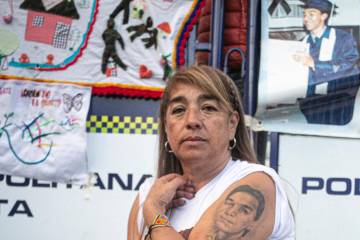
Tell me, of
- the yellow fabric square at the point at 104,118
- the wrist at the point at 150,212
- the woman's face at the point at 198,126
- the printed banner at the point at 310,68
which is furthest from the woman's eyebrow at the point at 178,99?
the yellow fabric square at the point at 104,118

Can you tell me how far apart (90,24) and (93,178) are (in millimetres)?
866

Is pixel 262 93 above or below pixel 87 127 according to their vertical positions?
above

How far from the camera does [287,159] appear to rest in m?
2.95

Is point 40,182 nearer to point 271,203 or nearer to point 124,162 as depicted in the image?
point 124,162

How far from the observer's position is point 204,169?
168 cm

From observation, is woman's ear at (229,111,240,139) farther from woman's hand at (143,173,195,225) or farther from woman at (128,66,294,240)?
woman's hand at (143,173,195,225)

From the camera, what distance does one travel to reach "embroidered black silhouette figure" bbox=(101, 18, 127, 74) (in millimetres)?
3104

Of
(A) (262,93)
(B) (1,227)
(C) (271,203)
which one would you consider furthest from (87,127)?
(C) (271,203)

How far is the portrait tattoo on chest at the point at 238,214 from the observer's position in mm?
1443

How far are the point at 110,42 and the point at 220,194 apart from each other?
1752mm

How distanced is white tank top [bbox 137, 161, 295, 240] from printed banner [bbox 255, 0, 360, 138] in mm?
1333

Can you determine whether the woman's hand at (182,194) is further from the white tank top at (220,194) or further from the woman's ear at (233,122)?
the woman's ear at (233,122)

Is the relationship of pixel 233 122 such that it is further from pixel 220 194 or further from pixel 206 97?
pixel 220 194

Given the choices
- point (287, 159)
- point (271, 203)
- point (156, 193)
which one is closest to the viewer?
point (271, 203)
